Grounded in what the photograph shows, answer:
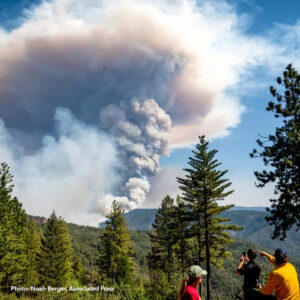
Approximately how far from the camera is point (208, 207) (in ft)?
79.4

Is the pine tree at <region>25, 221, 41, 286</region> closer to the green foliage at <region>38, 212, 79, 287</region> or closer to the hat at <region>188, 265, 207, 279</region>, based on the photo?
the green foliage at <region>38, 212, 79, 287</region>

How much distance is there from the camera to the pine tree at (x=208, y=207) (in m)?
24.0

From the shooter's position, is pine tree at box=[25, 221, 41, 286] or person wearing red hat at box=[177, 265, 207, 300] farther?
pine tree at box=[25, 221, 41, 286]

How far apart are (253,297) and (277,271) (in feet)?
2.99

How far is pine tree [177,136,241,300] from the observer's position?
24.0 m

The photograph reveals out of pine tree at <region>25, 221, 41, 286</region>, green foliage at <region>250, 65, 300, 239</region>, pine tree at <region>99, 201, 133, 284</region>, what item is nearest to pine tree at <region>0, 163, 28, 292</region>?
pine tree at <region>25, 221, 41, 286</region>

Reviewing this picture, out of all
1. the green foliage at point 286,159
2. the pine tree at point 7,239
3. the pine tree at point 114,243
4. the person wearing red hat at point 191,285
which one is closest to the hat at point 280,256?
the person wearing red hat at point 191,285

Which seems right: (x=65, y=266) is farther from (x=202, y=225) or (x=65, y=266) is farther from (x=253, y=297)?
(x=253, y=297)

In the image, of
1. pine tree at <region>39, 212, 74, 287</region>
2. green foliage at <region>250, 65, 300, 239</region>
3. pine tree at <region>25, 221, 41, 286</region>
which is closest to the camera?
green foliage at <region>250, 65, 300, 239</region>

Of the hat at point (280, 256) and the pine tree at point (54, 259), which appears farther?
the pine tree at point (54, 259)

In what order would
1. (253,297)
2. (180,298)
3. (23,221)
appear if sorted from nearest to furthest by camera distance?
1. (180,298)
2. (253,297)
3. (23,221)

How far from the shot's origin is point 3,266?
24516mm

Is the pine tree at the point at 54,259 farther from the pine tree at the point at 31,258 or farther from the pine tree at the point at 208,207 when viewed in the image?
the pine tree at the point at 208,207

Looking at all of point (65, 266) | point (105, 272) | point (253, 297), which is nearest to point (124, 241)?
point (105, 272)
